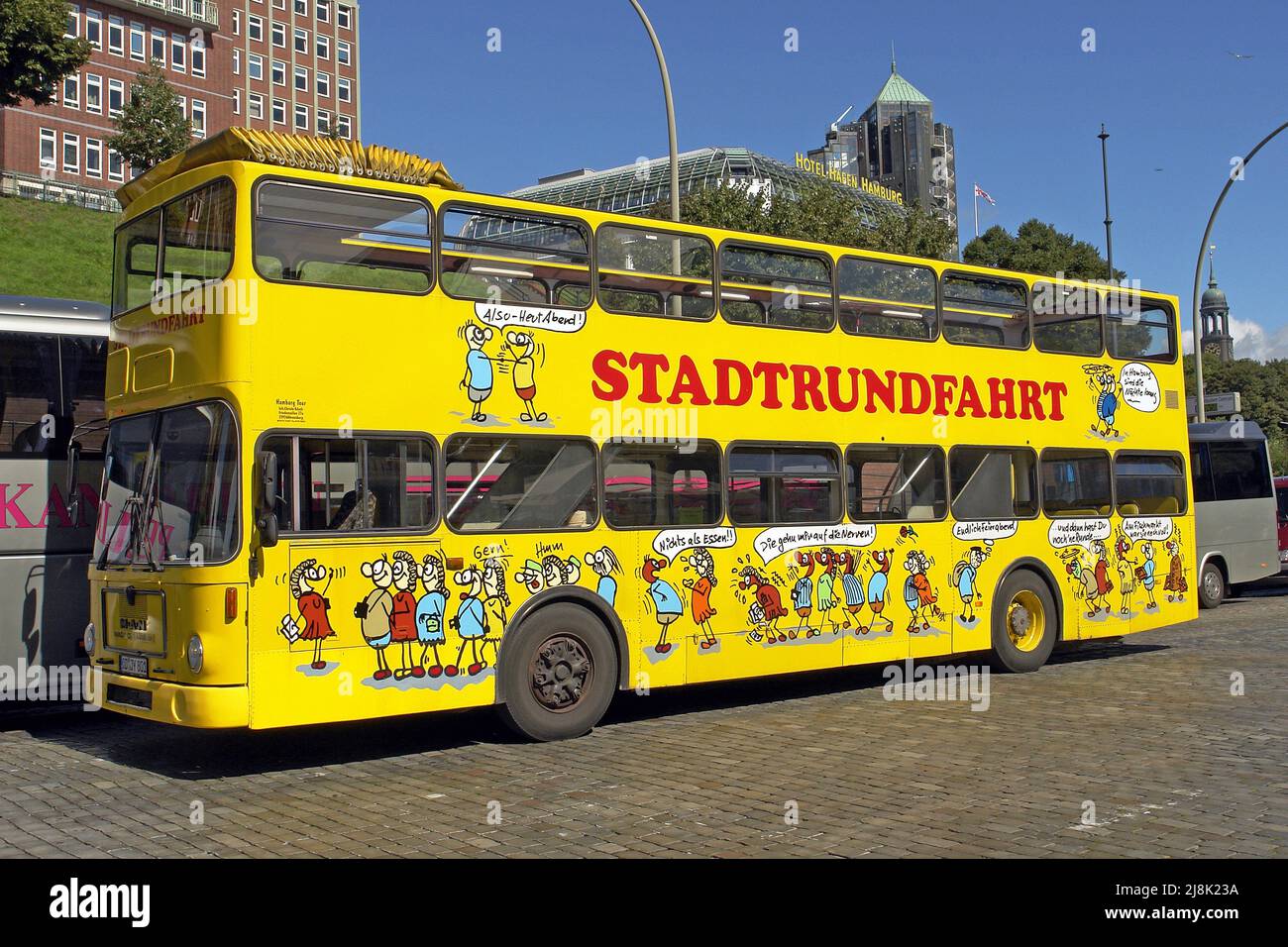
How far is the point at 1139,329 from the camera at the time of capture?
626 inches

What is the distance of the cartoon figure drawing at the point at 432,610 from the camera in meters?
9.60

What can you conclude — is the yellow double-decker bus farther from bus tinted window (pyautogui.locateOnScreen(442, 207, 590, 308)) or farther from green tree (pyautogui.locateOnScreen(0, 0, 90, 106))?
green tree (pyautogui.locateOnScreen(0, 0, 90, 106))

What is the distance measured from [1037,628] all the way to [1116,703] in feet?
9.21

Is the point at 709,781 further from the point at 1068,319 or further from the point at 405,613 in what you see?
the point at 1068,319

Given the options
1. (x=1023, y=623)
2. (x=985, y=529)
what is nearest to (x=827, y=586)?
(x=985, y=529)

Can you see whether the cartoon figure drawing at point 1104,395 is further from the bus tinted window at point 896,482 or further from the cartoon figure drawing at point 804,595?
the cartoon figure drawing at point 804,595

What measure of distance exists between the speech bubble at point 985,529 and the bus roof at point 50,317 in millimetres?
8932

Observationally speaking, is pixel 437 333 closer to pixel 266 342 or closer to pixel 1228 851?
pixel 266 342

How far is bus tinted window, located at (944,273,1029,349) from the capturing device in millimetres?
13798

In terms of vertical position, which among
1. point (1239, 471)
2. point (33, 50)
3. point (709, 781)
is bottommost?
point (709, 781)

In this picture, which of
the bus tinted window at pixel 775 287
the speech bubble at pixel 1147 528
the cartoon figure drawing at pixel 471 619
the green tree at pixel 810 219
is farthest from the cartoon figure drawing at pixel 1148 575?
the green tree at pixel 810 219

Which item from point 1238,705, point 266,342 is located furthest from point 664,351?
point 1238,705

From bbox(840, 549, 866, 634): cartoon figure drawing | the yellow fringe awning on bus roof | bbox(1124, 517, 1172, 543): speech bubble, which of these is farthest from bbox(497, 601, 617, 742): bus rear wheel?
bbox(1124, 517, 1172, 543): speech bubble

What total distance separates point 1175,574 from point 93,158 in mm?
71481
